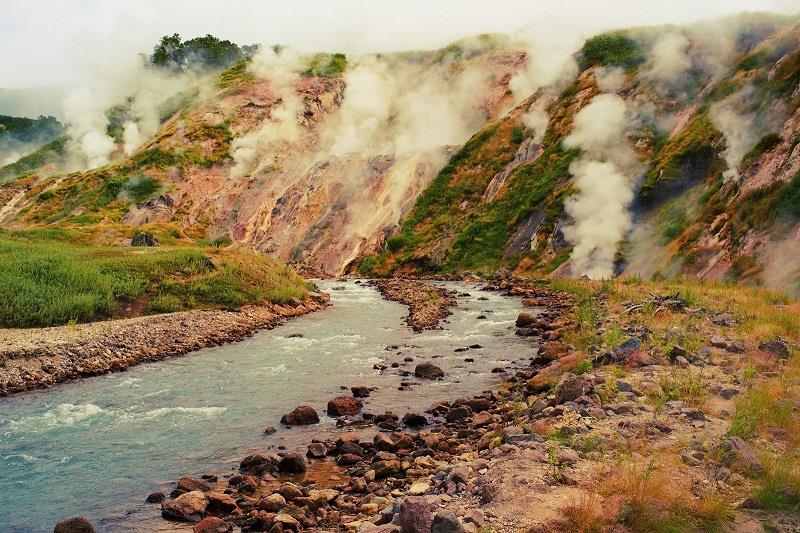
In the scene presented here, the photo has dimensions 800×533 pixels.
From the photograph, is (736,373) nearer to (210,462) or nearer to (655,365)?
(655,365)

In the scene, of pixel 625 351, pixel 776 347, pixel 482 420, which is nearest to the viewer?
pixel 482 420

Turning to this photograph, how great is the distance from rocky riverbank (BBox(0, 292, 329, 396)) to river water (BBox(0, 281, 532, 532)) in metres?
0.87

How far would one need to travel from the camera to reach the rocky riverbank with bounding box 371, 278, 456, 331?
31.8m

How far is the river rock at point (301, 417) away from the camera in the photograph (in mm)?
15087

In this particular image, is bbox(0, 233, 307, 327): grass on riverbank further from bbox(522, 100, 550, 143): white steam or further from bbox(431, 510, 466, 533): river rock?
bbox(522, 100, 550, 143): white steam

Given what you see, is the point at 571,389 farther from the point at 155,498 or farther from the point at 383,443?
the point at 155,498

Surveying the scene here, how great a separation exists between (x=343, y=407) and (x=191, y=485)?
543cm

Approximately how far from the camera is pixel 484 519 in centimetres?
771

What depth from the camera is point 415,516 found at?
7734mm

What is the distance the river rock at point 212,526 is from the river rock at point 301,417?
216 inches

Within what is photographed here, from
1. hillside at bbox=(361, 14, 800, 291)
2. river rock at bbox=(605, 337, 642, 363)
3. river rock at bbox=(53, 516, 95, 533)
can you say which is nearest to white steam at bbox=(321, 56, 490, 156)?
hillside at bbox=(361, 14, 800, 291)

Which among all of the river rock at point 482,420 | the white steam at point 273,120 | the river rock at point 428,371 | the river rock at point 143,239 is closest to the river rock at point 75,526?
the river rock at point 482,420

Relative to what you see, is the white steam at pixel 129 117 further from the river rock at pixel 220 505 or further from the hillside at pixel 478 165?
the river rock at pixel 220 505

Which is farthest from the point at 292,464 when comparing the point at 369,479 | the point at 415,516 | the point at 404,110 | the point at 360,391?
the point at 404,110
